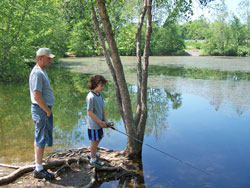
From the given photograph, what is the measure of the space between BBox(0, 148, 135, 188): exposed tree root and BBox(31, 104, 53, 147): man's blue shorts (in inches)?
23.7

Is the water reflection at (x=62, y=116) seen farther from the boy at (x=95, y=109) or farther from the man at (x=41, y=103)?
the boy at (x=95, y=109)

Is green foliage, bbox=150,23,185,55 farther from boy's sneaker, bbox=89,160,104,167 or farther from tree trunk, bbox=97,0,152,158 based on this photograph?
boy's sneaker, bbox=89,160,104,167

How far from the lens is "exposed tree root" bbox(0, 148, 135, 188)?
418 centimetres

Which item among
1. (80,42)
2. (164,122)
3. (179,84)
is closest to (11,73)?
(179,84)

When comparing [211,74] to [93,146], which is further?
[211,74]

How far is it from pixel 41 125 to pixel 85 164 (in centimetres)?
125

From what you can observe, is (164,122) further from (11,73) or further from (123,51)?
(123,51)

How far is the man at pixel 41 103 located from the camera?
12.3 ft

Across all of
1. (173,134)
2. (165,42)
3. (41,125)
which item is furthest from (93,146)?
(165,42)

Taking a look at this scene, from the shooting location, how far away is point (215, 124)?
25.0 feet

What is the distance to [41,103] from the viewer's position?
3.74 meters

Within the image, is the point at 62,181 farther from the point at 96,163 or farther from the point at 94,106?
the point at 94,106

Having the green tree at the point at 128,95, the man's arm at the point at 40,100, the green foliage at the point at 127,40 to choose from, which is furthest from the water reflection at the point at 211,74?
the green foliage at the point at 127,40

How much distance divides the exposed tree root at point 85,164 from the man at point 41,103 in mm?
322
